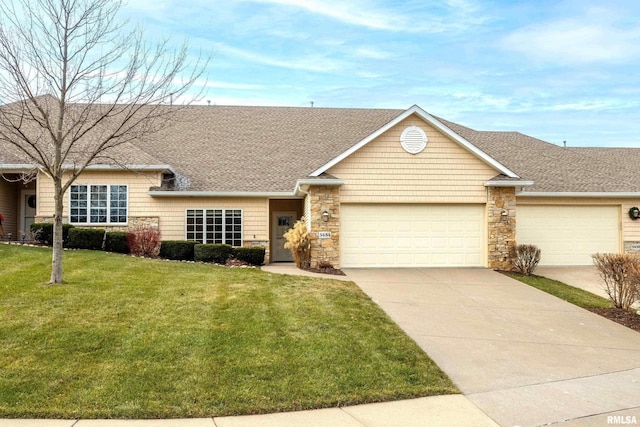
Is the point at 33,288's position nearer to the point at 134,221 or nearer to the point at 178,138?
the point at 134,221

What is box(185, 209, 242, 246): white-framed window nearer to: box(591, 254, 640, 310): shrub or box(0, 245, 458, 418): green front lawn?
box(0, 245, 458, 418): green front lawn

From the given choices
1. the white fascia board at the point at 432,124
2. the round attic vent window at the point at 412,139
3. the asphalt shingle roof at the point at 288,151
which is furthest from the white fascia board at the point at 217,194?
the round attic vent window at the point at 412,139

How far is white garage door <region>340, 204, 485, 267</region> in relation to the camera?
1470cm

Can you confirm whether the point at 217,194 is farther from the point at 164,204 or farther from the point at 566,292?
the point at 566,292

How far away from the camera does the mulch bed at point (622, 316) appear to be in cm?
875

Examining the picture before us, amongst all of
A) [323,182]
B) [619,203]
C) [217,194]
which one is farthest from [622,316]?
[217,194]

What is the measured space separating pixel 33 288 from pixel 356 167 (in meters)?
9.37

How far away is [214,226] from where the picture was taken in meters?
16.8

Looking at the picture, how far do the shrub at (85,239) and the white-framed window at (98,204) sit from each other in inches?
53.2

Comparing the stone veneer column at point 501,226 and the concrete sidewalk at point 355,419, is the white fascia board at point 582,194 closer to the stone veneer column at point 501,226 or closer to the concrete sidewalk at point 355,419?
the stone veneer column at point 501,226

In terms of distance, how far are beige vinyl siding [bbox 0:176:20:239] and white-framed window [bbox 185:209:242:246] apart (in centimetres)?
685

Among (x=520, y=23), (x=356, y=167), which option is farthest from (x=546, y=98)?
(x=356, y=167)

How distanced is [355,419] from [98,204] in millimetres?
14552

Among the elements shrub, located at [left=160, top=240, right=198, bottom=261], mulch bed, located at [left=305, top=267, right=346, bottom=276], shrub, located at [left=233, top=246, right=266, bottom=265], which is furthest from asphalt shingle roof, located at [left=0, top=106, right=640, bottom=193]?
mulch bed, located at [left=305, top=267, right=346, bottom=276]
